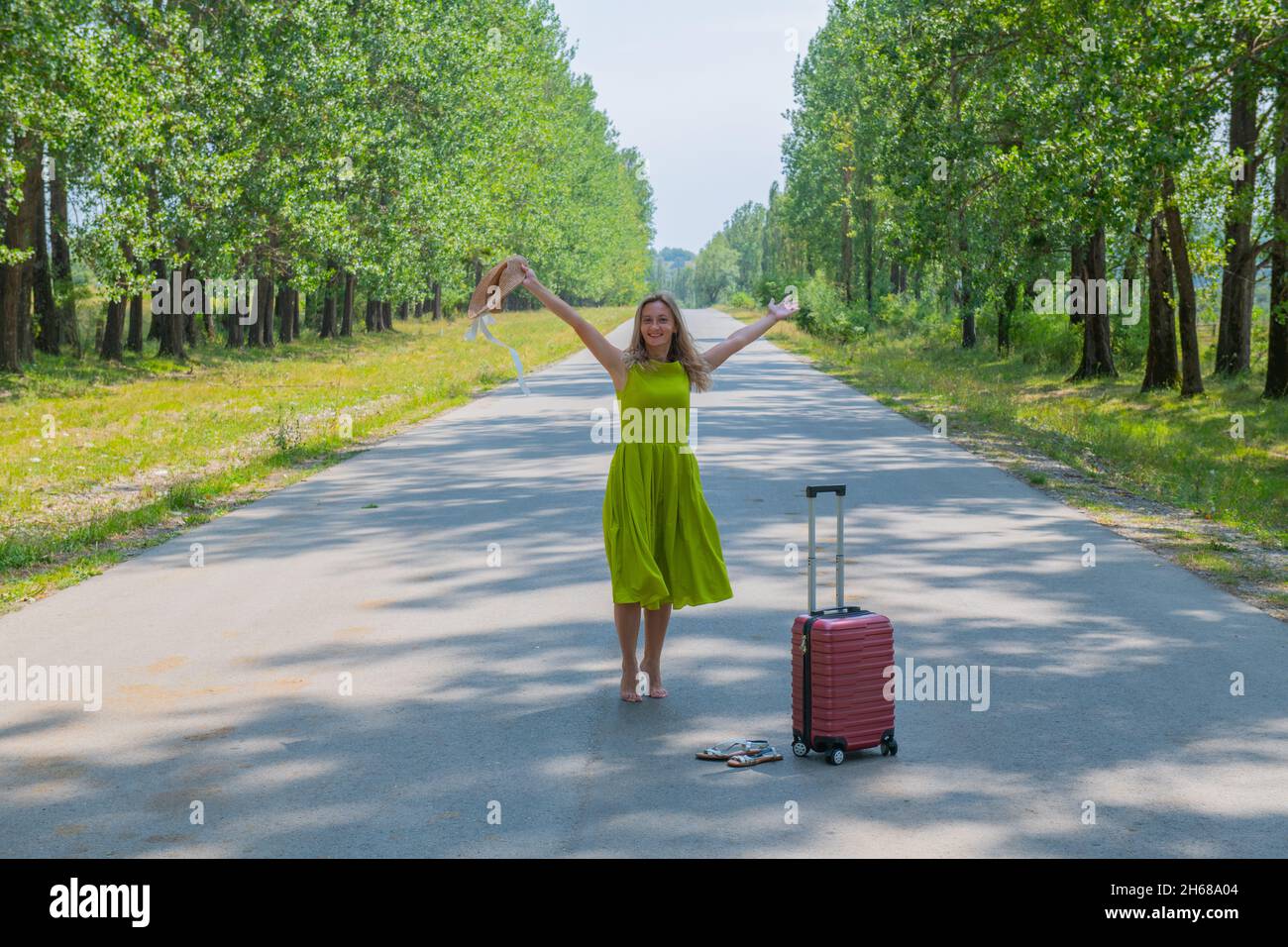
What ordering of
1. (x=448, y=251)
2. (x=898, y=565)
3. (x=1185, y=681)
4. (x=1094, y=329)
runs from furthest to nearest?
(x=448, y=251), (x=1094, y=329), (x=898, y=565), (x=1185, y=681)

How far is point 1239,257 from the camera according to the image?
90.0 feet

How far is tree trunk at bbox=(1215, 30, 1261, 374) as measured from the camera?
71.7 feet

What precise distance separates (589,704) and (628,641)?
1.20 feet

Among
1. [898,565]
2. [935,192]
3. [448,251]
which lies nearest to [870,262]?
[448,251]

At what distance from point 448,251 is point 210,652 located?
38.0 meters

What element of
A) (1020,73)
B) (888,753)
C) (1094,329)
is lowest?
(888,753)

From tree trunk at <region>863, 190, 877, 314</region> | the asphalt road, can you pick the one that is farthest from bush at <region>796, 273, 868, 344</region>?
the asphalt road

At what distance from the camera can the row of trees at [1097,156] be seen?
54.4ft

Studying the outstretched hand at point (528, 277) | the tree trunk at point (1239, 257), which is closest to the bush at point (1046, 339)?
the tree trunk at point (1239, 257)

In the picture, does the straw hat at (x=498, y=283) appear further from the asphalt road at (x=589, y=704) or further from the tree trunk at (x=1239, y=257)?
the tree trunk at (x=1239, y=257)

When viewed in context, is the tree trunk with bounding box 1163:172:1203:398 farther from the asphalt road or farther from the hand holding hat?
→ the hand holding hat

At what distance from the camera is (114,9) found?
3044 cm

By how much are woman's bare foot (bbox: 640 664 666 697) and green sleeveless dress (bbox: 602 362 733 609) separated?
42 cm

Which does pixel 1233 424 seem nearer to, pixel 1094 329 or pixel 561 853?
pixel 1094 329
